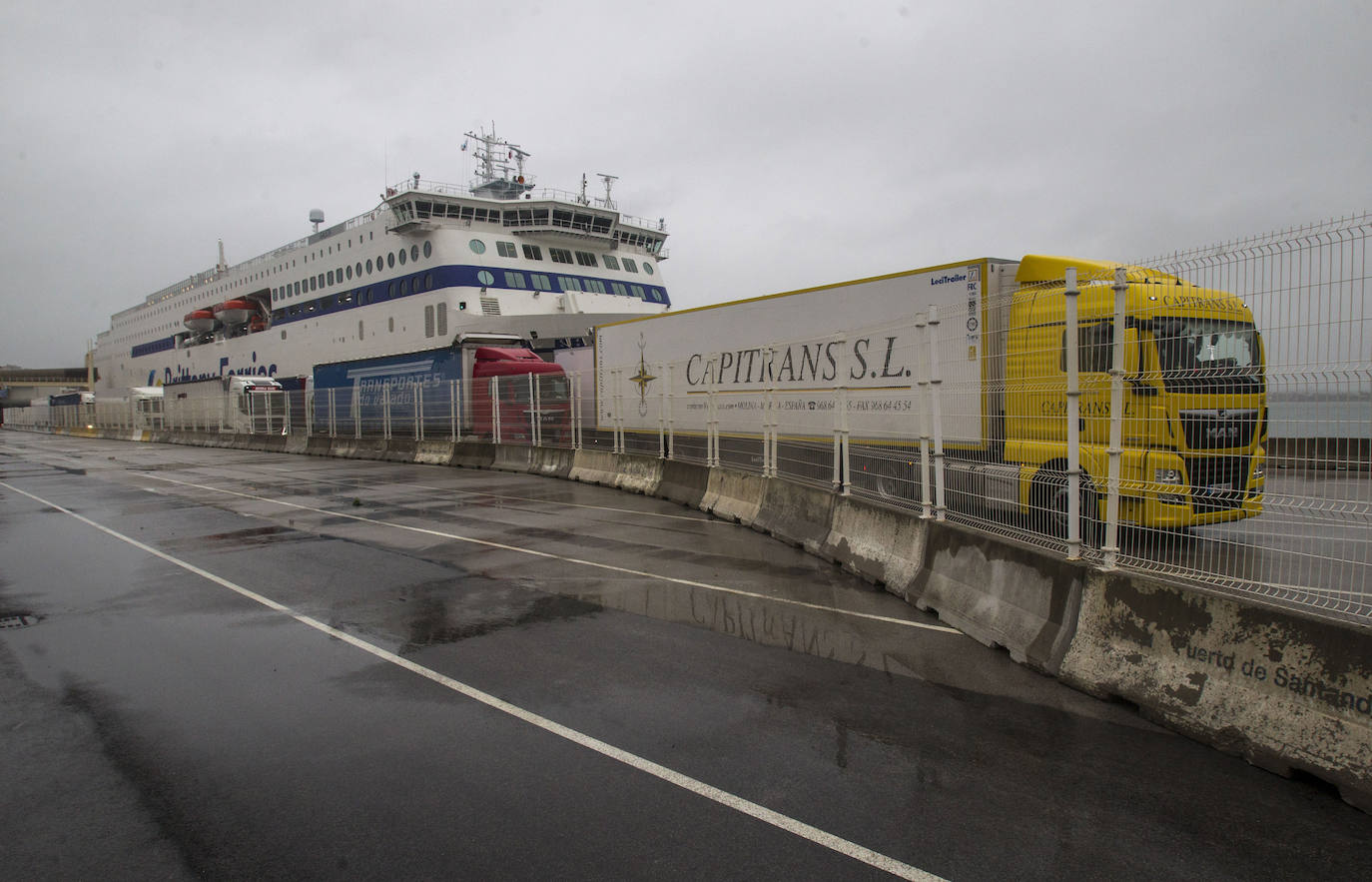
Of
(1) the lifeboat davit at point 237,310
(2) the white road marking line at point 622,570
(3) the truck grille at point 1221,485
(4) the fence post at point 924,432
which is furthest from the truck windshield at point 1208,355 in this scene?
(1) the lifeboat davit at point 237,310

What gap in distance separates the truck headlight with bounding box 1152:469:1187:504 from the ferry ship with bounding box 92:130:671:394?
94.0ft

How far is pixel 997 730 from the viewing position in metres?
4.39

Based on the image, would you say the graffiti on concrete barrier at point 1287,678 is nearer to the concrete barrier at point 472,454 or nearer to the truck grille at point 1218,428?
the truck grille at point 1218,428

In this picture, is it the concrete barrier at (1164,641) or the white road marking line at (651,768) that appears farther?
the concrete barrier at (1164,641)

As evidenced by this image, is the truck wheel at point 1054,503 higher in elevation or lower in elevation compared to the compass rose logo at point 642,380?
lower

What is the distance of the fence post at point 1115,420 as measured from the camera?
16.4 feet

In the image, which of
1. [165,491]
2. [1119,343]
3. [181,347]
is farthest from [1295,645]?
[181,347]

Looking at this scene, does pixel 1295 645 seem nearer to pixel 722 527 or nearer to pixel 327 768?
pixel 327 768

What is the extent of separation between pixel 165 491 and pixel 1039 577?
1749cm

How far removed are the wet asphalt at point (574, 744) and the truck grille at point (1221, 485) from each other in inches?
51.4

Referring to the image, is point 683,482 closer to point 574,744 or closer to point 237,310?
point 574,744

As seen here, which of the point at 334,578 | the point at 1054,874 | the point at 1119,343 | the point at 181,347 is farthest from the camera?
the point at 181,347

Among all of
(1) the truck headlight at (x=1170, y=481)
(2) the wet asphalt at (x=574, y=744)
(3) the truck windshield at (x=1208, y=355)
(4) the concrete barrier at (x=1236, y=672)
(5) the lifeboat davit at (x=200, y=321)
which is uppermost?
(5) the lifeboat davit at (x=200, y=321)

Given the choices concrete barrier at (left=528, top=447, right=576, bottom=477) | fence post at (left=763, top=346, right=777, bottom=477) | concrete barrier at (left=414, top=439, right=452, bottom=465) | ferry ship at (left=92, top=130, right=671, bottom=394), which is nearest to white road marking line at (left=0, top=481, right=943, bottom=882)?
fence post at (left=763, top=346, right=777, bottom=477)
